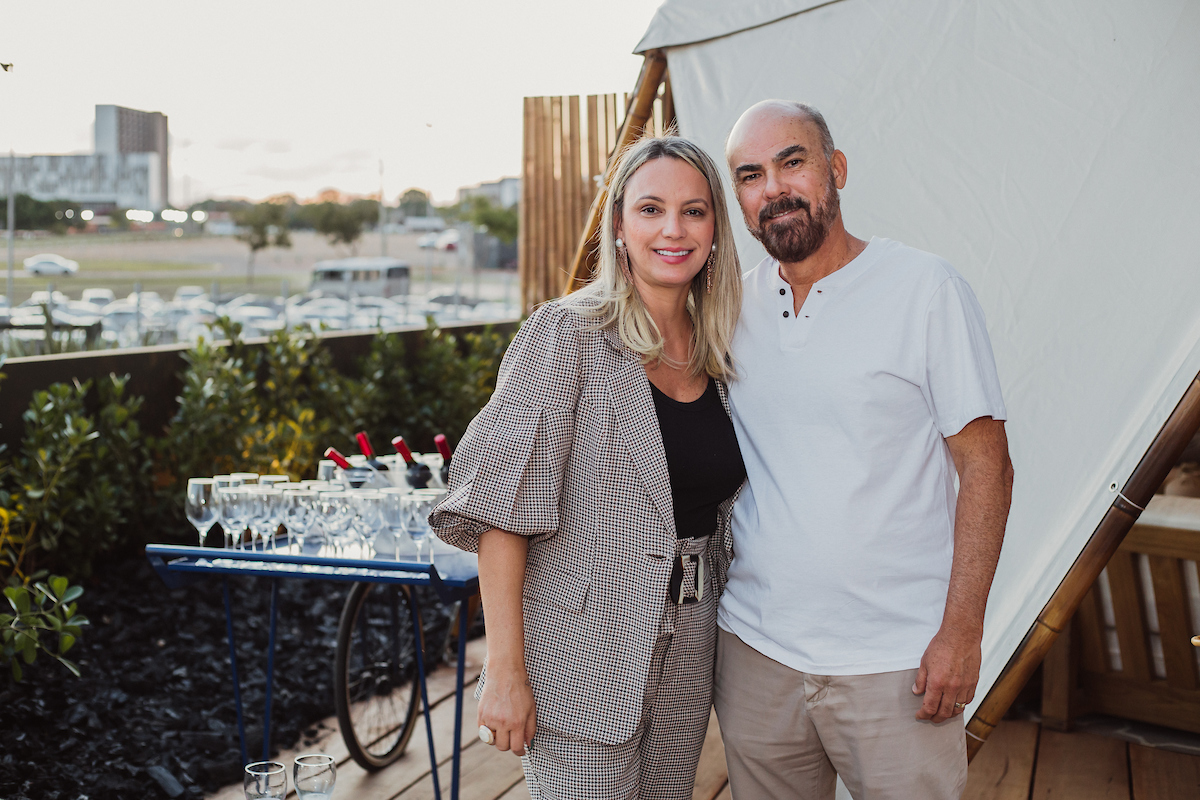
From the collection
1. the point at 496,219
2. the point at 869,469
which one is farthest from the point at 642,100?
the point at 496,219

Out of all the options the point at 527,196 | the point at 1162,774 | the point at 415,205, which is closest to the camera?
the point at 1162,774

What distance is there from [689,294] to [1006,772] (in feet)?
6.45

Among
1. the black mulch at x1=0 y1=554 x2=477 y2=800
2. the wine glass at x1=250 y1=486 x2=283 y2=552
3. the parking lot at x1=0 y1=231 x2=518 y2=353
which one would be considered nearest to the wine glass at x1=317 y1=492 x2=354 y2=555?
the wine glass at x1=250 y1=486 x2=283 y2=552

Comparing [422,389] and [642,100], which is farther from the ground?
[642,100]

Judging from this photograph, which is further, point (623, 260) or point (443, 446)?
point (443, 446)

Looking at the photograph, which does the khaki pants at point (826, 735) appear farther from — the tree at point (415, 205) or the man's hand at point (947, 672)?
the tree at point (415, 205)

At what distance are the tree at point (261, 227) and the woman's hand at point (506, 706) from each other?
2350cm

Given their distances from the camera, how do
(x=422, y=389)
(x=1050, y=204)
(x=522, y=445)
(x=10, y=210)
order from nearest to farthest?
(x=522, y=445) < (x=1050, y=204) < (x=422, y=389) < (x=10, y=210)

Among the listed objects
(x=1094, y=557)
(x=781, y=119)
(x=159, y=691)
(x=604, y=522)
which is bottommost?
(x=159, y=691)

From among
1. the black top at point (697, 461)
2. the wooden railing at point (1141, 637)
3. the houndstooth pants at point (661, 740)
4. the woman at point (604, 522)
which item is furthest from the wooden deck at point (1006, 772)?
the black top at point (697, 461)

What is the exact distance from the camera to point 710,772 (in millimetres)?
2869

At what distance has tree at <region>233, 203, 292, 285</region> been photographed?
2405cm

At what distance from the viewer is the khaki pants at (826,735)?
1535mm

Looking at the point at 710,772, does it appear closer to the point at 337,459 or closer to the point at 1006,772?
the point at 1006,772
